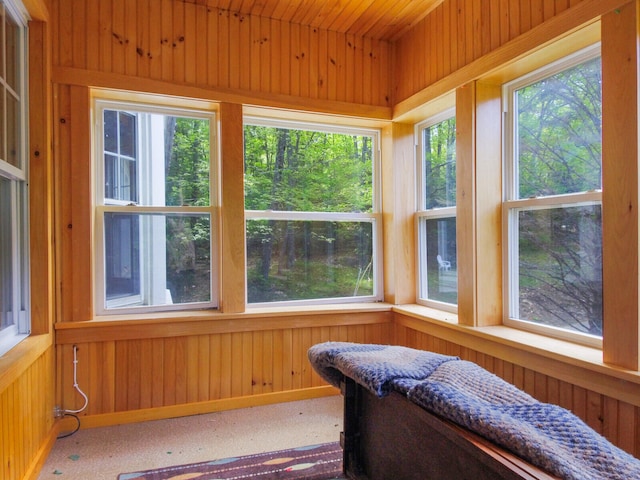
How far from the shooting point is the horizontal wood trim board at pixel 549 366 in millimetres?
1637

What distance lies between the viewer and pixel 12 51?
80.5 inches

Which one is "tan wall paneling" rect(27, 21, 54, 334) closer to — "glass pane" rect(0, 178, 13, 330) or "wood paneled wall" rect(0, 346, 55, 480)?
"glass pane" rect(0, 178, 13, 330)

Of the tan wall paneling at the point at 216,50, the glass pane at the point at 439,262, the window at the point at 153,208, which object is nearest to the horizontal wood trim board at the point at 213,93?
the tan wall paneling at the point at 216,50

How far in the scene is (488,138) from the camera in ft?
8.02

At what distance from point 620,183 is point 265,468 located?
2215mm

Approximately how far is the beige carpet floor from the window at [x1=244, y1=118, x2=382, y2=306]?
860mm

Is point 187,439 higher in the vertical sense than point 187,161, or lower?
lower

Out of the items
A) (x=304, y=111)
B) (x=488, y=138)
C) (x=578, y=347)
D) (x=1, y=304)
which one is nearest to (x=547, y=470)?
(x=578, y=347)

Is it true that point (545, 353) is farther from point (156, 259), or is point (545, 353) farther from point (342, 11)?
point (342, 11)

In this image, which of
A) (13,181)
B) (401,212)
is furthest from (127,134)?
(401,212)

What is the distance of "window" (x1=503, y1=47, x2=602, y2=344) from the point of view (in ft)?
6.35

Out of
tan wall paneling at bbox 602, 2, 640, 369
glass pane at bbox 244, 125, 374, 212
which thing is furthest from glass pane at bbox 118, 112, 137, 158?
tan wall paneling at bbox 602, 2, 640, 369

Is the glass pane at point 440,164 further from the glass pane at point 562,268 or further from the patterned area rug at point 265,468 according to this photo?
the patterned area rug at point 265,468

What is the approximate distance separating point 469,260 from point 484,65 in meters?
1.20
